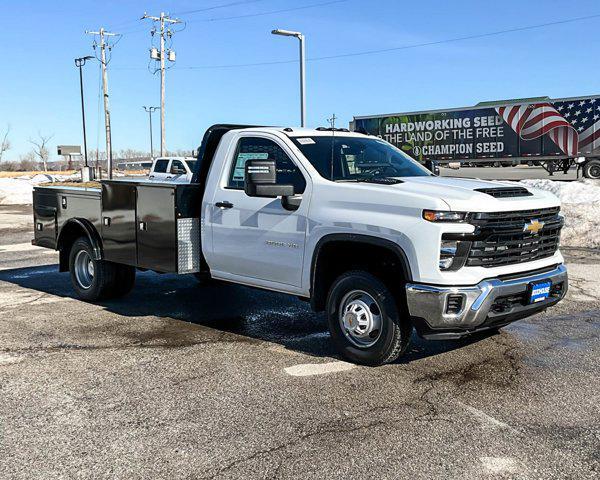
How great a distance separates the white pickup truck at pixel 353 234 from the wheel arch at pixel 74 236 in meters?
0.36

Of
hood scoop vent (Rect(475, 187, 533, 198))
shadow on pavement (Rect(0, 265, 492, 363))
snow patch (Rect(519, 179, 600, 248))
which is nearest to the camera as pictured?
hood scoop vent (Rect(475, 187, 533, 198))

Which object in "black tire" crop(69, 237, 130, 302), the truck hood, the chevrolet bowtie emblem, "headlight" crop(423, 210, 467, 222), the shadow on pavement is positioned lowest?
the shadow on pavement

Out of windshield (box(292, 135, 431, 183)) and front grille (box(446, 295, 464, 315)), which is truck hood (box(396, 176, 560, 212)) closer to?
windshield (box(292, 135, 431, 183))

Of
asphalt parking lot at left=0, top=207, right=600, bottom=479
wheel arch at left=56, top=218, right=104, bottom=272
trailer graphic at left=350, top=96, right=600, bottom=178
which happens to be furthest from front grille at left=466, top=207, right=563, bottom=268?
trailer graphic at left=350, top=96, right=600, bottom=178

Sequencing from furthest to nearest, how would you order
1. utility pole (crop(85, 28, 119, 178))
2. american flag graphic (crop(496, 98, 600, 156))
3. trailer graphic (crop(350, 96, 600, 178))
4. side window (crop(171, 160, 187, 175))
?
utility pole (crop(85, 28, 119, 178))
trailer graphic (crop(350, 96, 600, 178))
american flag graphic (crop(496, 98, 600, 156))
side window (crop(171, 160, 187, 175))

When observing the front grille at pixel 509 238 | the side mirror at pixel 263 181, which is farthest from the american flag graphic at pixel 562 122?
the side mirror at pixel 263 181

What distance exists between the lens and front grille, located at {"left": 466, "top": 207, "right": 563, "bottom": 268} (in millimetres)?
4961

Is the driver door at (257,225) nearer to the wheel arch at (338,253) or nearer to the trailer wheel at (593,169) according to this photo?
the wheel arch at (338,253)

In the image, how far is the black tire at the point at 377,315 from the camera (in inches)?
207

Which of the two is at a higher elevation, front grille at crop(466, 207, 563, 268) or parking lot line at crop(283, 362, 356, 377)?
front grille at crop(466, 207, 563, 268)

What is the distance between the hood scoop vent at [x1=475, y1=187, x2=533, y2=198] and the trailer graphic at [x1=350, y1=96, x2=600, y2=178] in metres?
24.9

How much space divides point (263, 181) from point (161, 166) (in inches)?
689

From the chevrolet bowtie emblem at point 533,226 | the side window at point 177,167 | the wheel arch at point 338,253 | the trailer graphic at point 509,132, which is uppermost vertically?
the trailer graphic at point 509,132

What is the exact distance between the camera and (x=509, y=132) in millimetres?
31844
